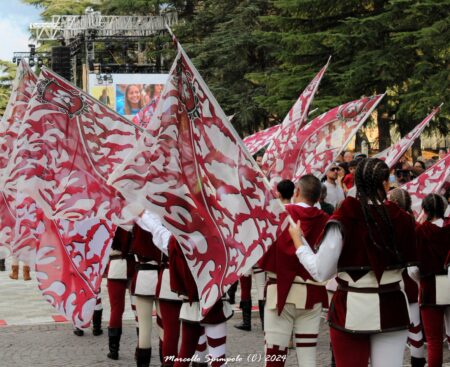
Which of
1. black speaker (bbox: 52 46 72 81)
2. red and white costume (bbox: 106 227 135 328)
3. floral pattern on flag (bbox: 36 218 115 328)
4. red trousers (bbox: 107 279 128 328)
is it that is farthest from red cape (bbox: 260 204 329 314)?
black speaker (bbox: 52 46 72 81)

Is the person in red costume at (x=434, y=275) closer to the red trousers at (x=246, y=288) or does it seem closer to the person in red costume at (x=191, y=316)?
the person in red costume at (x=191, y=316)

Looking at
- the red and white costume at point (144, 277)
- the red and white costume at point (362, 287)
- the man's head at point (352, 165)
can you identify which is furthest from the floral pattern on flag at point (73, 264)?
the man's head at point (352, 165)

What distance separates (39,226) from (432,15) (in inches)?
685

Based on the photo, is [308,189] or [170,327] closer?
[308,189]

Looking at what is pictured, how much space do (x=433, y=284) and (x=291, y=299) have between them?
1.58 m

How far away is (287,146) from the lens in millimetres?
11570

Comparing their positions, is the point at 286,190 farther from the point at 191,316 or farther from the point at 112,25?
the point at 112,25

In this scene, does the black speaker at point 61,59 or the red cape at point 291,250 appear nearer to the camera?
the red cape at point 291,250

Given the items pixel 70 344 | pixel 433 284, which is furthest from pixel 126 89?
pixel 433 284

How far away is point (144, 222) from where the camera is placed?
7422mm

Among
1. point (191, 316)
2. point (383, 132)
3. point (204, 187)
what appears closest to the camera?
point (204, 187)

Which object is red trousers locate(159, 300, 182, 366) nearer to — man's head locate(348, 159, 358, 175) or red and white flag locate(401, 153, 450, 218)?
red and white flag locate(401, 153, 450, 218)

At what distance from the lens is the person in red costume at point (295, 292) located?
7.01 m

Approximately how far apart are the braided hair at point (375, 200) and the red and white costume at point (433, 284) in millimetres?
2580
